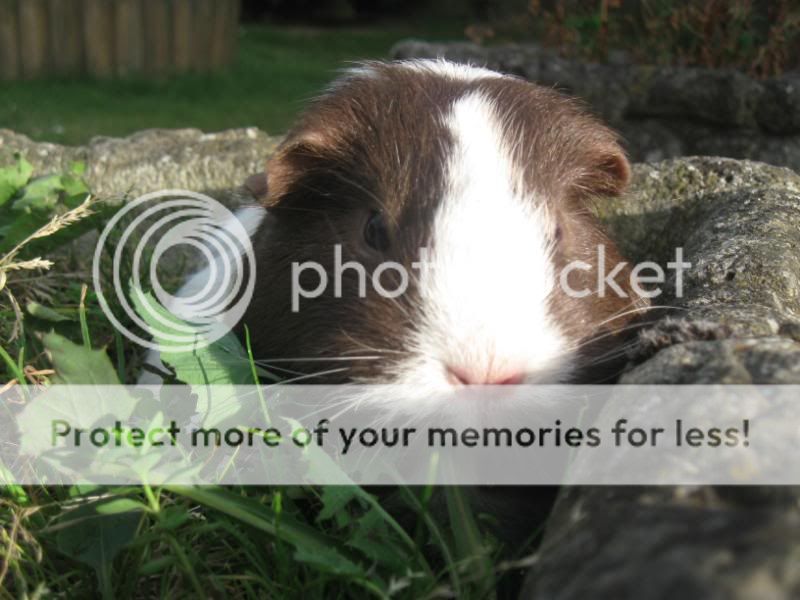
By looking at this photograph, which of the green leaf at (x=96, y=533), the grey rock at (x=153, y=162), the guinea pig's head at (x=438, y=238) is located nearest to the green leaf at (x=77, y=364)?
the green leaf at (x=96, y=533)

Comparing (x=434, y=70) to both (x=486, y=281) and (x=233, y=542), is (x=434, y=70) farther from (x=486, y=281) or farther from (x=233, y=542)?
(x=233, y=542)

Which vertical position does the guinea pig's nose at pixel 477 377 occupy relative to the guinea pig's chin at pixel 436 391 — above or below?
above

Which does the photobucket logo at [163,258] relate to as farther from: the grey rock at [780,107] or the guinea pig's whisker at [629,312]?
the grey rock at [780,107]

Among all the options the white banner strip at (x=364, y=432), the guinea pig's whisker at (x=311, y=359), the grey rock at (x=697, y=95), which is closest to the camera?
the white banner strip at (x=364, y=432)

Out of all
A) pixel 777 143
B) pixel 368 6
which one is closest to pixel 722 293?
pixel 777 143

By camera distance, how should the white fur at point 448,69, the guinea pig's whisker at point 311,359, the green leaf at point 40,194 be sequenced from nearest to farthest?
1. the guinea pig's whisker at point 311,359
2. the white fur at point 448,69
3. the green leaf at point 40,194

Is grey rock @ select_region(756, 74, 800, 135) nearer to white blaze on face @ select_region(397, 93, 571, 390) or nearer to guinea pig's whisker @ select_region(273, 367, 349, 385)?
white blaze on face @ select_region(397, 93, 571, 390)

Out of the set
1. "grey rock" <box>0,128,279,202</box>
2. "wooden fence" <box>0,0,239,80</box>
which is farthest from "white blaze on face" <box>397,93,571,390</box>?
"wooden fence" <box>0,0,239,80</box>

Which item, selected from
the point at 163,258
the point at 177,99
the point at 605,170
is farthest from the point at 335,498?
the point at 177,99
